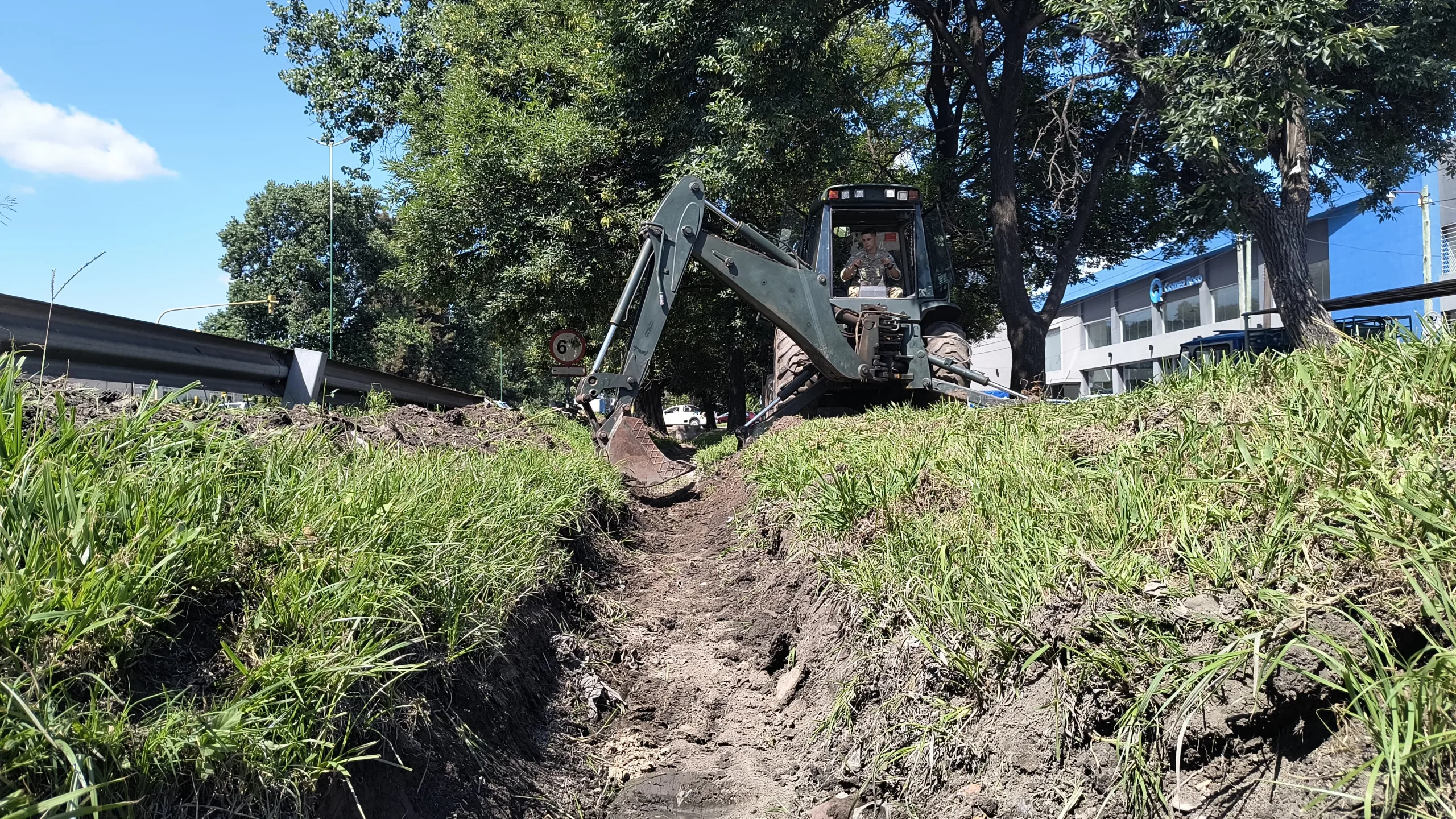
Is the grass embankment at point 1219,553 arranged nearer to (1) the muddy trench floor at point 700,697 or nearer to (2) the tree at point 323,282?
(1) the muddy trench floor at point 700,697

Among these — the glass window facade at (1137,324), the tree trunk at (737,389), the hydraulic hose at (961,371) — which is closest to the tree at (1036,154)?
the hydraulic hose at (961,371)

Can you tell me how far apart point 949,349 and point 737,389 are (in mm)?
13476

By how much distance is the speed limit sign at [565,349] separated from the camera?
50.7 feet

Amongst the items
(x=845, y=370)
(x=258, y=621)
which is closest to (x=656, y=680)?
(x=258, y=621)

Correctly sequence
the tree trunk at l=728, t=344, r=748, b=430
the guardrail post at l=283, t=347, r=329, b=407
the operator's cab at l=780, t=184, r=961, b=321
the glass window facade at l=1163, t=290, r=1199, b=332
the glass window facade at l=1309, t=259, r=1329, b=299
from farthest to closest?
the glass window facade at l=1163, t=290, r=1199, b=332 < the glass window facade at l=1309, t=259, r=1329, b=299 < the tree trunk at l=728, t=344, r=748, b=430 < the operator's cab at l=780, t=184, r=961, b=321 < the guardrail post at l=283, t=347, r=329, b=407

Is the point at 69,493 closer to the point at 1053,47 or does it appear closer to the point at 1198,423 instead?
the point at 1198,423

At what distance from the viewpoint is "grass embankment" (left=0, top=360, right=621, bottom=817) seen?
190 cm

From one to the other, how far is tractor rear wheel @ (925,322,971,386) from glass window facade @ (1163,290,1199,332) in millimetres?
29072

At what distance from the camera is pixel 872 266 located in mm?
11562

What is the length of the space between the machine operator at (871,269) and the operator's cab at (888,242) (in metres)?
0.05

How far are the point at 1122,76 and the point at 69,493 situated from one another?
14850 mm

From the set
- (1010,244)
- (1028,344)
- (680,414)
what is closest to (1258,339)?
(1028,344)

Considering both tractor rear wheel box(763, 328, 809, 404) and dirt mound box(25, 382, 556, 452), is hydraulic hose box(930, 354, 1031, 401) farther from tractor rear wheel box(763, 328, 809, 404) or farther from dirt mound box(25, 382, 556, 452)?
dirt mound box(25, 382, 556, 452)

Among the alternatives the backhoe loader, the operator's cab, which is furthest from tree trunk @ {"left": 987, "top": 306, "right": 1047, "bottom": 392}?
the backhoe loader
